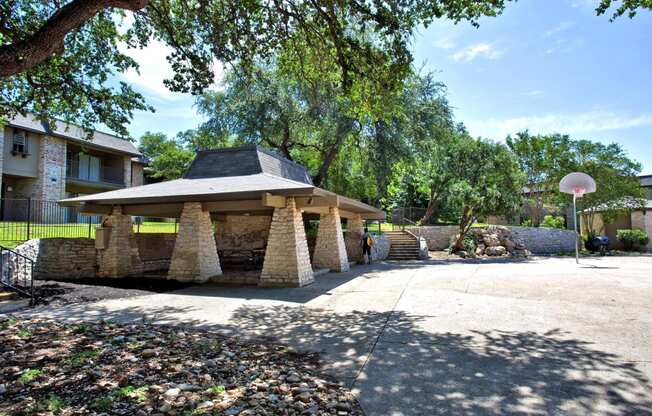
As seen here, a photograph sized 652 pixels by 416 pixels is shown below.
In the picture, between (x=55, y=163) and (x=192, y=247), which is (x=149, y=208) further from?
(x=55, y=163)

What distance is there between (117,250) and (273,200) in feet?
20.2

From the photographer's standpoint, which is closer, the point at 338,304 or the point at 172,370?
the point at 172,370

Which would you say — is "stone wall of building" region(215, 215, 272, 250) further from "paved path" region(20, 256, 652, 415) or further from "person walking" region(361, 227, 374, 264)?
"paved path" region(20, 256, 652, 415)

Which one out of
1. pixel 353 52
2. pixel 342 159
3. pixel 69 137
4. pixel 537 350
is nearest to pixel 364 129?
pixel 342 159

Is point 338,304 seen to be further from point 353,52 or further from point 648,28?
point 648,28

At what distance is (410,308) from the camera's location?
6.89 metres

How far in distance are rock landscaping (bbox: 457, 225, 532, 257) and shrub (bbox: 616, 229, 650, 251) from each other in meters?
8.31

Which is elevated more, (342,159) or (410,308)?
(342,159)

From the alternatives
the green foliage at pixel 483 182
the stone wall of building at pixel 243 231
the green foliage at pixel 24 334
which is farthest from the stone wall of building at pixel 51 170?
the green foliage at pixel 483 182

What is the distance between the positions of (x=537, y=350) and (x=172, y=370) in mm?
4227

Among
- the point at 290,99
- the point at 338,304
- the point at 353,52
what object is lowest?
the point at 338,304

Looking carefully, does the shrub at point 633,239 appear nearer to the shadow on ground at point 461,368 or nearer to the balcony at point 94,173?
the shadow on ground at point 461,368

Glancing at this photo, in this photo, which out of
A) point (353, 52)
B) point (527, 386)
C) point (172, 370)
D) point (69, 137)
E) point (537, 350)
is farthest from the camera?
point (69, 137)

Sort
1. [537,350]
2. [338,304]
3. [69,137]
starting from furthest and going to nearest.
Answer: [69,137], [338,304], [537,350]
